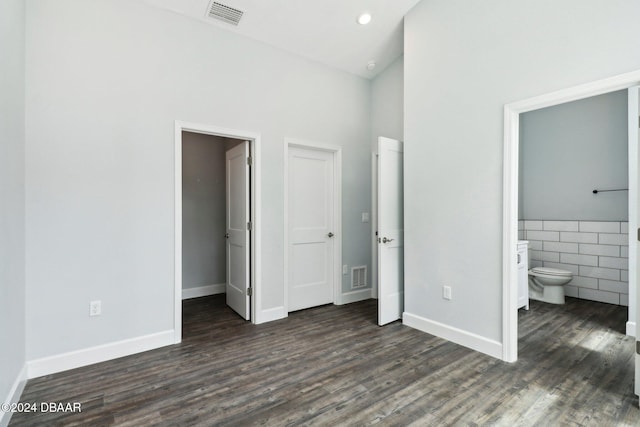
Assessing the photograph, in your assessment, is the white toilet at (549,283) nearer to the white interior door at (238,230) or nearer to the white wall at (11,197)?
the white interior door at (238,230)

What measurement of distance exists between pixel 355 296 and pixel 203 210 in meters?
2.55

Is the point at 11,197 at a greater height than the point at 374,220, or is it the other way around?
the point at 11,197

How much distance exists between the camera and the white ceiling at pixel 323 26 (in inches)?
119

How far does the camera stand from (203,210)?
A: 4723mm

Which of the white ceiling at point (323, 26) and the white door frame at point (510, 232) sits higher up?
the white ceiling at point (323, 26)

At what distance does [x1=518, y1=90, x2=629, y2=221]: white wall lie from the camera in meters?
4.04

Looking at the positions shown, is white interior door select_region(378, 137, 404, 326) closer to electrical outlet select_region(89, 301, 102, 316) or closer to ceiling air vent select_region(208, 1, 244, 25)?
ceiling air vent select_region(208, 1, 244, 25)

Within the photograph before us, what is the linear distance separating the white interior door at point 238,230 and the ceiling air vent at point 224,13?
119cm

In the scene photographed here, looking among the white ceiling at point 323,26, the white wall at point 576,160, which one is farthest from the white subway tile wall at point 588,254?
the white ceiling at point 323,26

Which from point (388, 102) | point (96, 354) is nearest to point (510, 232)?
point (388, 102)

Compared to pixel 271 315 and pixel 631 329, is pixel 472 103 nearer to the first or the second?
pixel 631 329

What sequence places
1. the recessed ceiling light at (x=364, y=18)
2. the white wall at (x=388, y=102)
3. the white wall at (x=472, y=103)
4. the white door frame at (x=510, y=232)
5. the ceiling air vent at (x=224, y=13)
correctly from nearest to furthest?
1. the white wall at (x=472, y=103)
2. the white door frame at (x=510, y=232)
3. the ceiling air vent at (x=224, y=13)
4. the recessed ceiling light at (x=364, y=18)
5. the white wall at (x=388, y=102)

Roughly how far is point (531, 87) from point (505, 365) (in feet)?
7.16

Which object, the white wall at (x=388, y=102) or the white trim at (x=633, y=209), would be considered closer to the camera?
the white trim at (x=633, y=209)
